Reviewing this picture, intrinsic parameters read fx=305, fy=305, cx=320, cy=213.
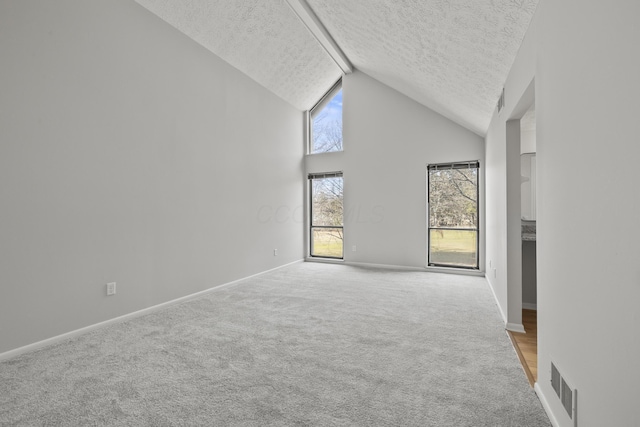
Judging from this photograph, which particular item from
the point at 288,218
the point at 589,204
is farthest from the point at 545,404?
the point at 288,218

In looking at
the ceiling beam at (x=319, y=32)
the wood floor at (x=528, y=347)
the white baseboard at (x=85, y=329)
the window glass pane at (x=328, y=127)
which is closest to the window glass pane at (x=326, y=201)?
the window glass pane at (x=328, y=127)

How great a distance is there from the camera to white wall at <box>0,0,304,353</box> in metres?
2.44

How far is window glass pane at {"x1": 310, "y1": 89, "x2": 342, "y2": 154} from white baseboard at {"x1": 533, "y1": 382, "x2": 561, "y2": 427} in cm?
524

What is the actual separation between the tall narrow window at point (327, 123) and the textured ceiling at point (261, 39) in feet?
1.58

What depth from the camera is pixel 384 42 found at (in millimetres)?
3785

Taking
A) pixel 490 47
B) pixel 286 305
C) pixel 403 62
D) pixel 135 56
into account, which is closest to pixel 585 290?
pixel 490 47

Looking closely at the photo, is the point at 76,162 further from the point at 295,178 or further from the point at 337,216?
the point at 337,216

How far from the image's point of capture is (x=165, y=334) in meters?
2.79

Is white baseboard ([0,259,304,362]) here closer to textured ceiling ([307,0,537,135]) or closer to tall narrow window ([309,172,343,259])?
tall narrow window ([309,172,343,259])

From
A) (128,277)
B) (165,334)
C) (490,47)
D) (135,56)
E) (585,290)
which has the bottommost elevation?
(165,334)

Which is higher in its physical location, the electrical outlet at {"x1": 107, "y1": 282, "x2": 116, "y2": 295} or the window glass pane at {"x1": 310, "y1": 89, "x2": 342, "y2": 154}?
the window glass pane at {"x1": 310, "y1": 89, "x2": 342, "y2": 154}

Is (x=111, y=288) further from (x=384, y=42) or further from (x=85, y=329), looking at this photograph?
(x=384, y=42)

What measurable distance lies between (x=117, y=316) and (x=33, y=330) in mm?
681

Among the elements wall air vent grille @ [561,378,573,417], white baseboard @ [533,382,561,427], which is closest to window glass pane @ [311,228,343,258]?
white baseboard @ [533,382,561,427]
